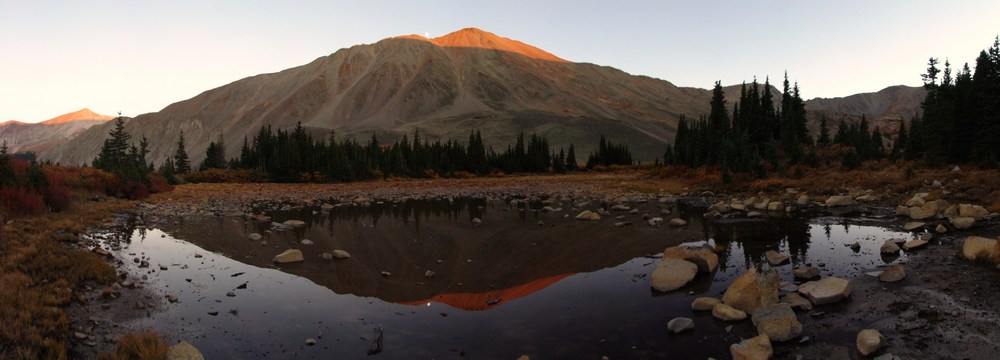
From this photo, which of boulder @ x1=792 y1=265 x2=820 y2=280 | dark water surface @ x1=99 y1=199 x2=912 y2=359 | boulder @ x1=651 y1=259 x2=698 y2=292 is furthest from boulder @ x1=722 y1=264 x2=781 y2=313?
boulder @ x1=792 y1=265 x2=820 y2=280

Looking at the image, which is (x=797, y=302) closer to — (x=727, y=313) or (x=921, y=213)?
(x=727, y=313)

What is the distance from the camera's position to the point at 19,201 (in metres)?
23.1

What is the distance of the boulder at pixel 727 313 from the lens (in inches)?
458

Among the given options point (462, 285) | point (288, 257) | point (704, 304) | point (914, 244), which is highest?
point (288, 257)

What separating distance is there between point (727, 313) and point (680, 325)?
1.35 metres

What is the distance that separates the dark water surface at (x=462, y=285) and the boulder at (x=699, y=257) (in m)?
0.38

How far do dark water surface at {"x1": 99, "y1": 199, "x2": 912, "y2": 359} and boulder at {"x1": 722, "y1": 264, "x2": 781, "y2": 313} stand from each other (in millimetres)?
667

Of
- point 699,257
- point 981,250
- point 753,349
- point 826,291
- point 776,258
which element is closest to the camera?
point 753,349

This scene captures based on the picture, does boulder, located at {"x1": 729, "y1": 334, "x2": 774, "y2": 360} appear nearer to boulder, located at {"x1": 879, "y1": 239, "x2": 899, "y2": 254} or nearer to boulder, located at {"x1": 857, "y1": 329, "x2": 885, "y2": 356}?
boulder, located at {"x1": 857, "y1": 329, "x2": 885, "y2": 356}

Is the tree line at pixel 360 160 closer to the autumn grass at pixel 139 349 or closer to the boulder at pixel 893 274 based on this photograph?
the autumn grass at pixel 139 349

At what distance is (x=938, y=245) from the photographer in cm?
1772

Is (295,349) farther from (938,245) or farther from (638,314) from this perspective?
(938,245)

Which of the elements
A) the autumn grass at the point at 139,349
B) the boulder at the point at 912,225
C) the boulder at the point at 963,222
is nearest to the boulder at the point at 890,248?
the boulder at the point at 963,222

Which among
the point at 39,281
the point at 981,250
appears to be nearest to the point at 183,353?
the point at 39,281
